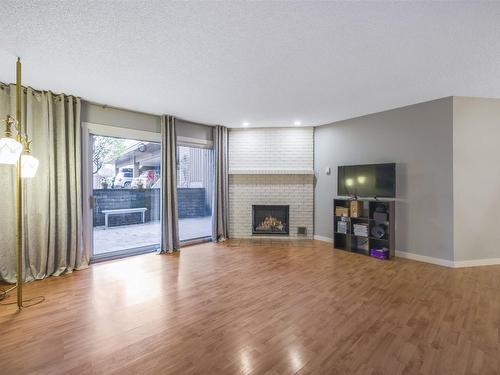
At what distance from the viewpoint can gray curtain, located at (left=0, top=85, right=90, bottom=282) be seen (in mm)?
3094

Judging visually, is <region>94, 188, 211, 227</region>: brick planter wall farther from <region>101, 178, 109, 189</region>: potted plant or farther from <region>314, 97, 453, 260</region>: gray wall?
<region>314, 97, 453, 260</region>: gray wall

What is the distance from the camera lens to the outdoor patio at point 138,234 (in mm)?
4137

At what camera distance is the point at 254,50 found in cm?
232

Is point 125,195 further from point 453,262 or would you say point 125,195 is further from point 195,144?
point 453,262

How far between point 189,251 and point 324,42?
13.0ft

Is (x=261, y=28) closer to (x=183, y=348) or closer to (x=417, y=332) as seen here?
(x=183, y=348)

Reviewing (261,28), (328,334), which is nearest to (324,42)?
(261,28)

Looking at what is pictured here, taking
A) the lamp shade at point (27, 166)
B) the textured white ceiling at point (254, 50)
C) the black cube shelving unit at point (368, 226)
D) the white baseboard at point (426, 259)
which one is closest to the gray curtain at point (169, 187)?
the textured white ceiling at point (254, 50)

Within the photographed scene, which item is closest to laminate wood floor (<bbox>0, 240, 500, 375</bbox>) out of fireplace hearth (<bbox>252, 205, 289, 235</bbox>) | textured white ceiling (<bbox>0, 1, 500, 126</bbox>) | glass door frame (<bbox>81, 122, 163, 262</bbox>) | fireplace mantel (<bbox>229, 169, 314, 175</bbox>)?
glass door frame (<bbox>81, 122, 163, 262</bbox>)

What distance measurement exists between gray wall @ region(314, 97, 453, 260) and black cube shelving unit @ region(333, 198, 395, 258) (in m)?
0.24

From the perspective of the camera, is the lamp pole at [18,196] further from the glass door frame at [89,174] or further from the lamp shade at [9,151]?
the glass door frame at [89,174]

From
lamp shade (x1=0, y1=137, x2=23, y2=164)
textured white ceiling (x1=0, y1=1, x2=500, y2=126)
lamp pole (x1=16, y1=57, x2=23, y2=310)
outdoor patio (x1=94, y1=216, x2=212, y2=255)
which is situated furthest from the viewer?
outdoor patio (x1=94, y1=216, x2=212, y2=255)

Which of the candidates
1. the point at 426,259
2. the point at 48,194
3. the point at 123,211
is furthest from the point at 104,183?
the point at 426,259

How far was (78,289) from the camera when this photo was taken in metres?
2.92
